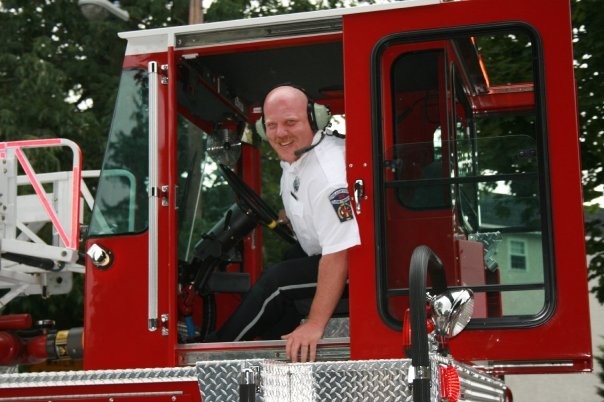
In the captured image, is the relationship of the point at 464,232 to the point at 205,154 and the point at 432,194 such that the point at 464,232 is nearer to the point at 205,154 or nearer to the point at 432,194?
the point at 432,194

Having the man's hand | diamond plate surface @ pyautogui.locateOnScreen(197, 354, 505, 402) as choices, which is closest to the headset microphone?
the man's hand

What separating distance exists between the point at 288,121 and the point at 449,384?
1901mm

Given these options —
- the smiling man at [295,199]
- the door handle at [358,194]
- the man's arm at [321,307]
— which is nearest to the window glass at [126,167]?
the smiling man at [295,199]

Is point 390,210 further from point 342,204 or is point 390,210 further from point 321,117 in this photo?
point 321,117

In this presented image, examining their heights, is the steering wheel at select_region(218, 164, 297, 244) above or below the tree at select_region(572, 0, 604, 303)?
→ below

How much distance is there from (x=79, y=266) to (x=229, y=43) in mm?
1901

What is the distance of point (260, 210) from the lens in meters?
5.06

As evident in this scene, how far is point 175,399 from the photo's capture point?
12.7 feet

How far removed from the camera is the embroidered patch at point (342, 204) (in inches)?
161

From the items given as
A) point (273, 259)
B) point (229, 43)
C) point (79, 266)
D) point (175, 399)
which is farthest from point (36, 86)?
point (175, 399)

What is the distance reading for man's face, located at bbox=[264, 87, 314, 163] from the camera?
14.9 ft

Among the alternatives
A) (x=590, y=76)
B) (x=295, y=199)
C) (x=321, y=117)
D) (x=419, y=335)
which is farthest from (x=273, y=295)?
(x=590, y=76)

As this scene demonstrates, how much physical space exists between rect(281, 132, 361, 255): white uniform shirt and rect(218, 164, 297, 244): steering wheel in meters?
0.39

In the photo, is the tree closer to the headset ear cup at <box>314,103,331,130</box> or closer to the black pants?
the headset ear cup at <box>314,103,331,130</box>
